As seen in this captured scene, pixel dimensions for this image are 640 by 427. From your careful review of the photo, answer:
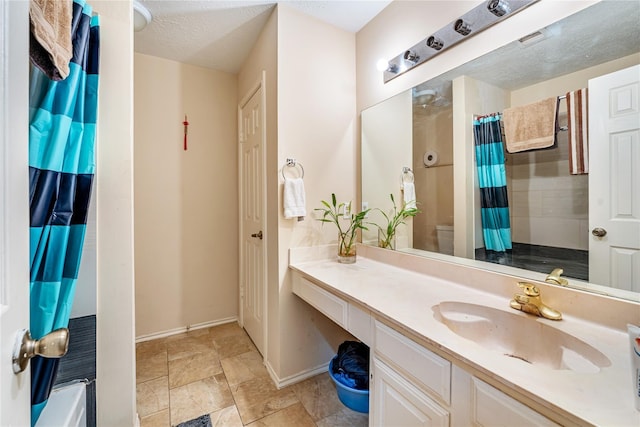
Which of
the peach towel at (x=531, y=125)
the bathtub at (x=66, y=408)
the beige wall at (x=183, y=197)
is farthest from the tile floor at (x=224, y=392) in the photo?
the peach towel at (x=531, y=125)

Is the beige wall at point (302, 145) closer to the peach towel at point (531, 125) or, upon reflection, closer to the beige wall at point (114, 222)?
the beige wall at point (114, 222)

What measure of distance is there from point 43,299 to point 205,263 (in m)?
1.70

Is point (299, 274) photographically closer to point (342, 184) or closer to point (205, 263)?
point (342, 184)

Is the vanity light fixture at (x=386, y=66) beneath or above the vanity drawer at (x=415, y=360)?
above

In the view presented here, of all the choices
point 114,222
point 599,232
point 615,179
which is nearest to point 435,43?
point 615,179

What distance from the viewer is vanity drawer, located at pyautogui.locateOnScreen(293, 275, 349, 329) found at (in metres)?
1.24

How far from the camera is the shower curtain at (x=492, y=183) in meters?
1.18

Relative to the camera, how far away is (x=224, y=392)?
164 centimetres

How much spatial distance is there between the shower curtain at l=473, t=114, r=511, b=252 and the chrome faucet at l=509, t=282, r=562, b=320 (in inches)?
10.4

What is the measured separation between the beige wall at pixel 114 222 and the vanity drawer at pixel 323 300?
33.1 inches

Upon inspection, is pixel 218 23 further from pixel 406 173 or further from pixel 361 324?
pixel 361 324

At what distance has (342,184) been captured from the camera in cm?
190

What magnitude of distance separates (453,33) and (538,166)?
761 millimetres

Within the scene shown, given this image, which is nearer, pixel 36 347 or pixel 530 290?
pixel 36 347
